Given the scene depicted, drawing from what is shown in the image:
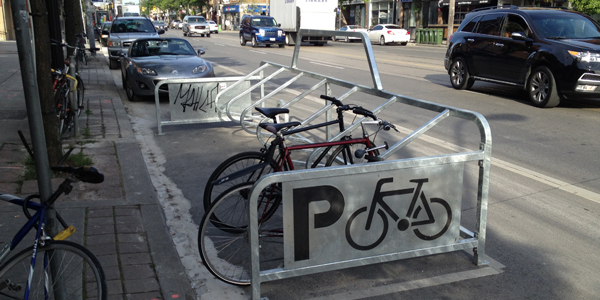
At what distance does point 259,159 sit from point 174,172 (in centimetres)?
245

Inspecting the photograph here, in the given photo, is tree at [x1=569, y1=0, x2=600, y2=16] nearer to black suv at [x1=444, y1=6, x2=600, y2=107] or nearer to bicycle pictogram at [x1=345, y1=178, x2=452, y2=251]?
black suv at [x1=444, y1=6, x2=600, y2=107]

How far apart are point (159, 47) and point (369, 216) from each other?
36.9 ft

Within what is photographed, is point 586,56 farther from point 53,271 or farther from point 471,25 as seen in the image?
point 53,271

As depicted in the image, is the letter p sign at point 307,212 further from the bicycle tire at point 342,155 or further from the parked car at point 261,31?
the parked car at point 261,31

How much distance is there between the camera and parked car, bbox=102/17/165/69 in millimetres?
19000

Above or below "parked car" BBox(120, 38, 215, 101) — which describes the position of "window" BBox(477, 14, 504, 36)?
above

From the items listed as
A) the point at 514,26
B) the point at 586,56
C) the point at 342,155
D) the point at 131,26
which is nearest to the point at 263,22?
the point at 131,26

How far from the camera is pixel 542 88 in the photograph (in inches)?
431

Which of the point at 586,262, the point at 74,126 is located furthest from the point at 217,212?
the point at 74,126

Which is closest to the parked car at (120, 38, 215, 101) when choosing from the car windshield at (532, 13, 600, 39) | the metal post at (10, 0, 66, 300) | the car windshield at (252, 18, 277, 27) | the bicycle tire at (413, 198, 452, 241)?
the car windshield at (532, 13, 600, 39)

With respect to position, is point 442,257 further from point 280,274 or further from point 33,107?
point 33,107

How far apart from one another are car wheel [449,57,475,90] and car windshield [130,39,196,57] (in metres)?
6.65

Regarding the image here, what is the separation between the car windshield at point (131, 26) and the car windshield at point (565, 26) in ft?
46.5

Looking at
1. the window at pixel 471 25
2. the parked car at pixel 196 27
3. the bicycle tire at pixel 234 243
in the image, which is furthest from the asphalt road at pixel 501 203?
the parked car at pixel 196 27
